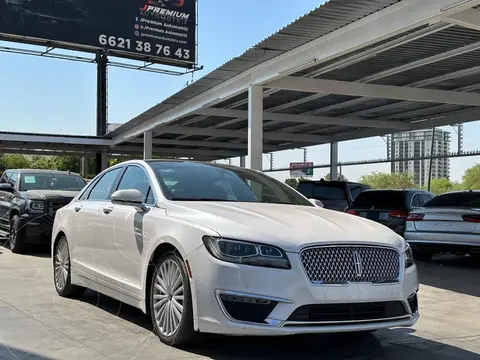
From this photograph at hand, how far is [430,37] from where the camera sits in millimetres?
11070

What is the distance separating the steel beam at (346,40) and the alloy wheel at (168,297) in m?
6.01

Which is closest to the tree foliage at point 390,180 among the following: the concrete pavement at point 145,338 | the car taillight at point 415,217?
the car taillight at point 415,217

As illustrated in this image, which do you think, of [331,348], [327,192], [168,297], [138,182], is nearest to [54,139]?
[327,192]

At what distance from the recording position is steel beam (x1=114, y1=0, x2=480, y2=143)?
351 inches

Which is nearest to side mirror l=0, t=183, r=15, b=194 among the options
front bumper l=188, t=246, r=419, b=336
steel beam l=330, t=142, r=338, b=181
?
front bumper l=188, t=246, r=419, b=336

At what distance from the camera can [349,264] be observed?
4.43 metres

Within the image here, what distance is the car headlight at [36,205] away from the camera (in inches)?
439

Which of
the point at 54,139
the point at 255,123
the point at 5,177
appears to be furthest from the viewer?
the point at 54,139

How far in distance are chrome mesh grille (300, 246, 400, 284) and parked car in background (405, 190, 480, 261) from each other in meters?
6.21

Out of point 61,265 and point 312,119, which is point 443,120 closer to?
point 312,119

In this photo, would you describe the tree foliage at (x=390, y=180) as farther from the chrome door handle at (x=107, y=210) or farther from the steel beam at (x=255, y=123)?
the chrome door handle at (x=107, y=210)

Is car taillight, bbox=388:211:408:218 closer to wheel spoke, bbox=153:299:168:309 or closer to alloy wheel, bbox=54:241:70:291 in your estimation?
alloy wheel, bbox=54:241:70:291

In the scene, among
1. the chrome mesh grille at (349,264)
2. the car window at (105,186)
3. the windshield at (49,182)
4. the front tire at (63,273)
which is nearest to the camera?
the chrome mesh grille at (349,264)

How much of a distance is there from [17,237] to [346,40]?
290 inches
